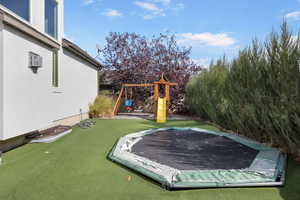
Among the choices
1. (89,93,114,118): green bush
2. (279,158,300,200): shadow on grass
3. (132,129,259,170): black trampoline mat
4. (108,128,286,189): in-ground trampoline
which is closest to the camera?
(279,158,300,200): shadow on grass

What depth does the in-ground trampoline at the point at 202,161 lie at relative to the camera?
2.67m

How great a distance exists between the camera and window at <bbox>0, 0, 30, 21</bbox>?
4.35 meters

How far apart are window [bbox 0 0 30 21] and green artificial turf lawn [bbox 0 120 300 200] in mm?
3249

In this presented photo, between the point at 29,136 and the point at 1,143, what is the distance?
104cm

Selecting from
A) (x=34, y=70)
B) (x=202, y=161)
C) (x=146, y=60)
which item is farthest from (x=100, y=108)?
(x=202, y=161)

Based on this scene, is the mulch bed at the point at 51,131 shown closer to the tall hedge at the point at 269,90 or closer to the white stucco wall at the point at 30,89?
the white stucco wall at the point at 30,89

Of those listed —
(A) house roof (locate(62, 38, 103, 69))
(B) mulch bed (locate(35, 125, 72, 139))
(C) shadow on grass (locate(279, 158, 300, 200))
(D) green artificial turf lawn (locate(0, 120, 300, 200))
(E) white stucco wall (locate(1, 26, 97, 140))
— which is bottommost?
(D) green artificial turf lawn (locate(0, 120, 300, 200))

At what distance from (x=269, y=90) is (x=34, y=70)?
5.66m

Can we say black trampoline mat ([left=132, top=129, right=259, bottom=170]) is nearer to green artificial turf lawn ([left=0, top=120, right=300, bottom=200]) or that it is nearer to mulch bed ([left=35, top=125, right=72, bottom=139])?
green artificial turf lawn ([left=0, top=120, right=300, bottom=200])

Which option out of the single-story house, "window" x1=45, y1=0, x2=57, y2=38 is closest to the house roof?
the single-story house

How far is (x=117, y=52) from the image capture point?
1472 centimetres

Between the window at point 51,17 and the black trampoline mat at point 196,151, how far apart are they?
460cm

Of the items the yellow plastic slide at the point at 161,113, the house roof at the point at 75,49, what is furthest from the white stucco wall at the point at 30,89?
the yellow plastic slide at the point at 161,113

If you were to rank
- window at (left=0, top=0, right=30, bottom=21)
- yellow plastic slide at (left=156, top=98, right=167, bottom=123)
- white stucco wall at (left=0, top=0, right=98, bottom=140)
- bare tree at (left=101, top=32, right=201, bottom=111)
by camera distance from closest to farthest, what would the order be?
white stucco wall at (left=0, top=0, right=98, bottom=140), window at (left=0, top=0, right=30, bottom=21), yellow plastic slide at (left=156, top=98, right=167, bottom=123), bare tree at (left=101, top=32, right=201, bottom=111)
